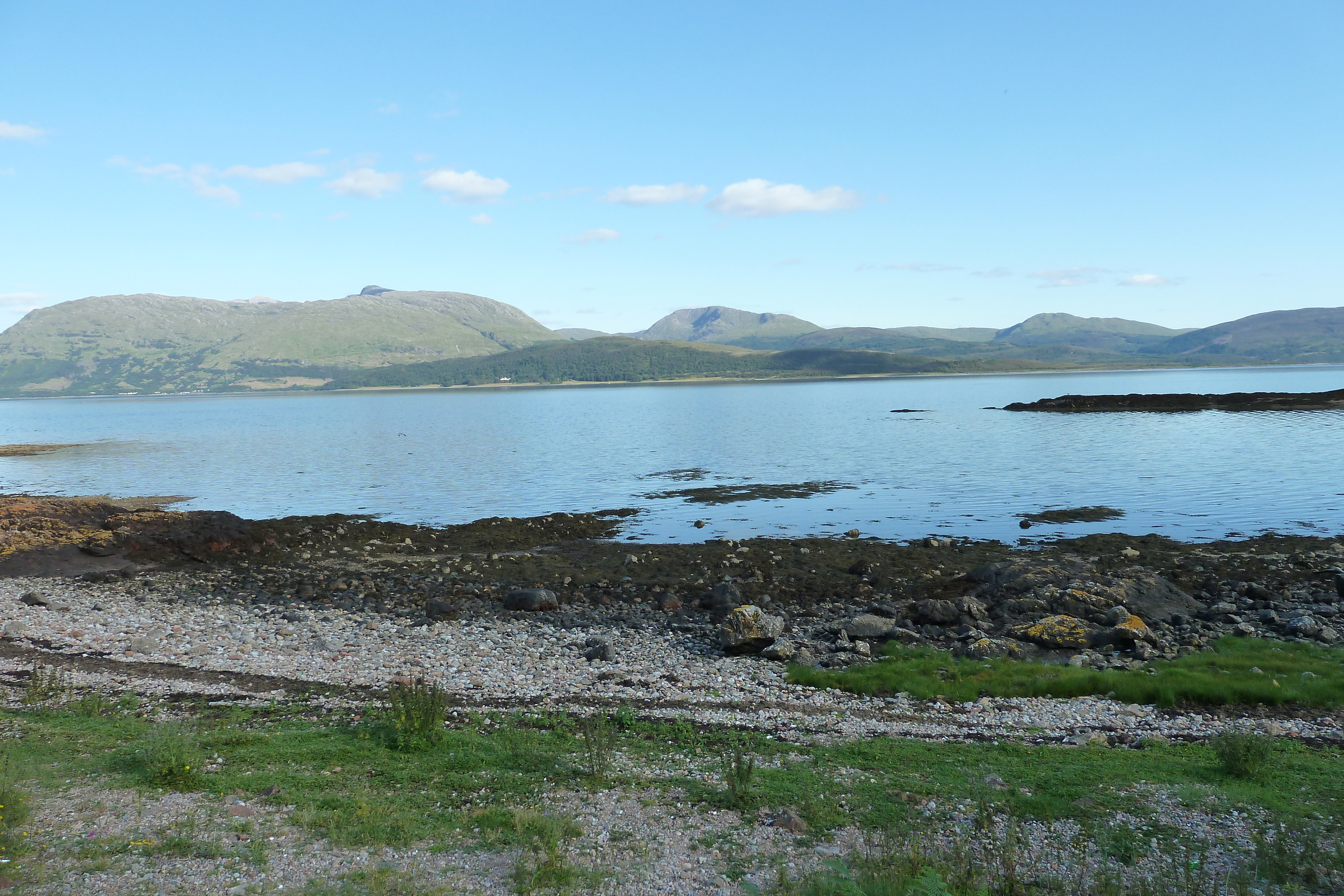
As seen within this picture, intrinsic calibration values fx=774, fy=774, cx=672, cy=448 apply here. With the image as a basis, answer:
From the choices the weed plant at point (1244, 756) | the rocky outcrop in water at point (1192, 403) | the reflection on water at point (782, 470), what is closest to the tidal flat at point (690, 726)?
the weed plant at point (1244, 756)

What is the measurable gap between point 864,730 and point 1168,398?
14042cm

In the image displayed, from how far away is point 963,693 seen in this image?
1659 centimetres

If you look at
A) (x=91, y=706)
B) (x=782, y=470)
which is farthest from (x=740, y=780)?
(x=782, y=470)

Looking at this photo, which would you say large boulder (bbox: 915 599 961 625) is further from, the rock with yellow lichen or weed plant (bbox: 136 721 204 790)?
weed plant (bbox: 136 721 204 790)

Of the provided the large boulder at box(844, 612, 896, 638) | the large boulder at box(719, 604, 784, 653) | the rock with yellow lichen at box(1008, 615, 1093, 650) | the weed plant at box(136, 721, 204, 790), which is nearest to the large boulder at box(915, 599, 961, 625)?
the large boulder at box(844, 612, 896, 638)

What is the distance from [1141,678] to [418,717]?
1500 cm

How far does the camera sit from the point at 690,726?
14.4 metres

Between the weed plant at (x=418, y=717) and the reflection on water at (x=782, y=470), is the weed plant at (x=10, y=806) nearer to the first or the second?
the weed plant at (x=418, y=717)

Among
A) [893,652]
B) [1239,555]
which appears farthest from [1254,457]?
[893,652]

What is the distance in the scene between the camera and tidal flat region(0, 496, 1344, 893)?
361 inches

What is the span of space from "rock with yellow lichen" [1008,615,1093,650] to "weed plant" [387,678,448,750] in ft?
48.3

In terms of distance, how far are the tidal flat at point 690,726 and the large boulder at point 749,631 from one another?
9 centimetres

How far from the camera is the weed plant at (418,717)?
12.9m

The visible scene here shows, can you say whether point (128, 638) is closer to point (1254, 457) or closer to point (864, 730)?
point (864, 730)
